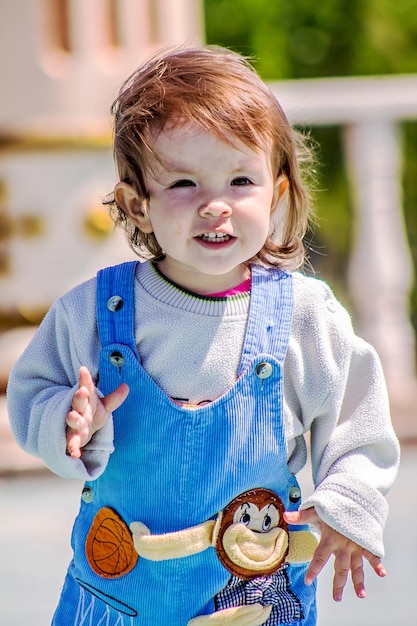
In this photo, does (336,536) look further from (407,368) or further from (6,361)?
(407,368)

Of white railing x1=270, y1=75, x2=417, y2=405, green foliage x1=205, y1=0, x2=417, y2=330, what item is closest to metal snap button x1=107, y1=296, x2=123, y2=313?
white railing x1=270, y1=75, x2=417, y2=405

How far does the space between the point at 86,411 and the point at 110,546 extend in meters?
0.28

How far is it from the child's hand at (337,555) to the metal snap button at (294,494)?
8 centimetres

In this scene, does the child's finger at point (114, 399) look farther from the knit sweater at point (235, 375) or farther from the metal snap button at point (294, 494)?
the metal snap button at point (294, 494)

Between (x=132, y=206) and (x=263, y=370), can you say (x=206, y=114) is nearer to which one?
(x=132, y=206)

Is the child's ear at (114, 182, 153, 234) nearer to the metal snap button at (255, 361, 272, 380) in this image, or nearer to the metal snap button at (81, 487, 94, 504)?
the metal snap button at (255, 361, 272, 380)

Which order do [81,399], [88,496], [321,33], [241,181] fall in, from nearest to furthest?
[81,399]
[241,181]
[88,496]
[321,33]

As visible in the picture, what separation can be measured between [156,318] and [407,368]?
392cm

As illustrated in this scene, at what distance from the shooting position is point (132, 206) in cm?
213

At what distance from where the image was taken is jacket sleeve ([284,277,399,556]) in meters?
2.03

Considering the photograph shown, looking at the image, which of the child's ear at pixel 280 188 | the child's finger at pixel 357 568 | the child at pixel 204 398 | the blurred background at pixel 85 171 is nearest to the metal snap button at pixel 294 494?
the child at pixel 204 398

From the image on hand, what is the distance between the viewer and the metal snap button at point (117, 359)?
2033mm

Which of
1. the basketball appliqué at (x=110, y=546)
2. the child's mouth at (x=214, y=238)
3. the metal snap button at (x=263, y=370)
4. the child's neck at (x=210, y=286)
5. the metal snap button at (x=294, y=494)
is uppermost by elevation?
the child's mouth at (x=214, y=238)

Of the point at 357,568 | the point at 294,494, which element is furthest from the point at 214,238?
the point at 357,568
